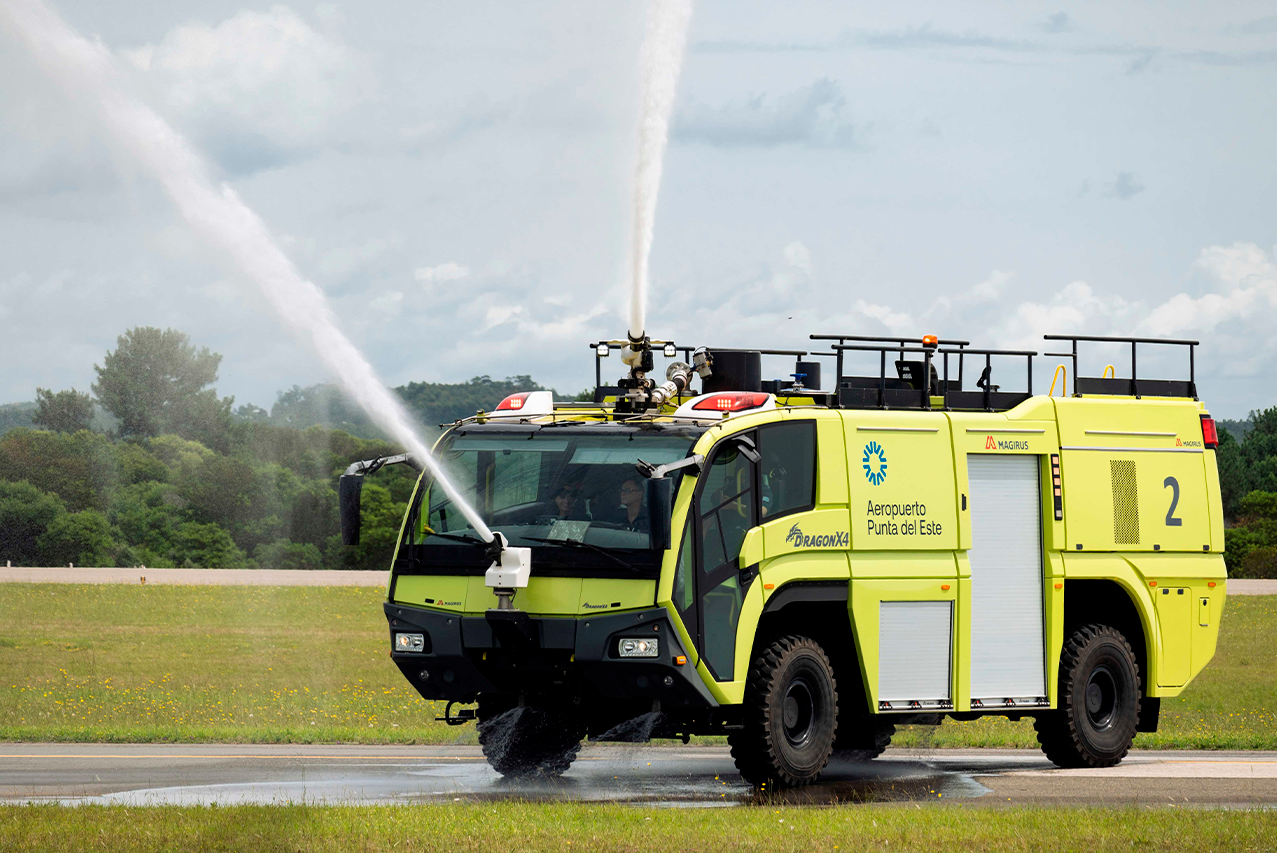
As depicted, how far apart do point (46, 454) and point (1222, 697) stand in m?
63.2

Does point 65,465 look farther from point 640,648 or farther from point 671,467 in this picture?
point 671,467

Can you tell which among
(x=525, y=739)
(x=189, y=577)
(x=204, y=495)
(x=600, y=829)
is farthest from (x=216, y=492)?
(x=600, y=829)

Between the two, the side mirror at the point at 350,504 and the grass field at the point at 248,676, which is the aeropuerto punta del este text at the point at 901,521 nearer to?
the side mirror at the point at 350,504

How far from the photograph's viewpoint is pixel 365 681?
1174 inches

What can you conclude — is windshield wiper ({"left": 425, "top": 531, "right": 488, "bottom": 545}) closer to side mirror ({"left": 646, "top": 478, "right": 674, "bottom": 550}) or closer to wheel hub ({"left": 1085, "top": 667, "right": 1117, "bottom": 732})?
side mirror ({"left": 646, "top": 478, "right": 674, "bottom": 550})

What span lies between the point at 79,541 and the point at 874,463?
A: 63.0 metres

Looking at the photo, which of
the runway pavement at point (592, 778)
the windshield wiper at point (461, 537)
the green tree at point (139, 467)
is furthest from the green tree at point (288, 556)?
the windshield wiper at point (461, 537)

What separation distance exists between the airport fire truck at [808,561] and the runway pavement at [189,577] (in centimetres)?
3800

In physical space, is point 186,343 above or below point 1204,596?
above

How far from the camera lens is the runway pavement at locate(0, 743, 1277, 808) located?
14000 mm

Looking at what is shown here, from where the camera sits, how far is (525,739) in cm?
1579

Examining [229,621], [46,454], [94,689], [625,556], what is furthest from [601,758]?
[46,454]

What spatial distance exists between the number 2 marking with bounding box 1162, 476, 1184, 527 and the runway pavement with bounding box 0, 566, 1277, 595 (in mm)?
38311

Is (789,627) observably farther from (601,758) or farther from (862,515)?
(601,758)
